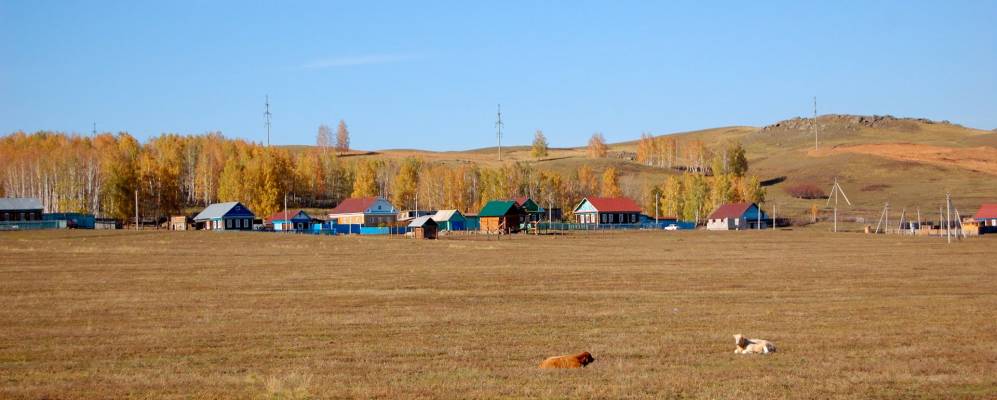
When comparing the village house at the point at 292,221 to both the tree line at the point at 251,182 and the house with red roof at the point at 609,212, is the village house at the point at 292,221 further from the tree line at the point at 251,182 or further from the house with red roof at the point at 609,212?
the house with red roof at the point at 609,212

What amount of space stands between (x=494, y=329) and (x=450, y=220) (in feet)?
330

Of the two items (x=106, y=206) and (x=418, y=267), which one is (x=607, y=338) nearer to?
(x=418, y=267)

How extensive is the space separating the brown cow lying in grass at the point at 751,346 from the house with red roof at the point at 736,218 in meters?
107

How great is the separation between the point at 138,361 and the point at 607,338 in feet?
32.9

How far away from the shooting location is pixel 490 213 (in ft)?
389

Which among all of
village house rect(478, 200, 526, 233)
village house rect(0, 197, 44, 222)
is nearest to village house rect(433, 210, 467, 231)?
village house rect(478, 200, 526, 233)

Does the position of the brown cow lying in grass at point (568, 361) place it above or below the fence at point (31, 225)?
below

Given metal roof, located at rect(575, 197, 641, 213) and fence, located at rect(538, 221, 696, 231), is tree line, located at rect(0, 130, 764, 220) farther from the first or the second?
fence, located at rect(538, 221, 696, 231)

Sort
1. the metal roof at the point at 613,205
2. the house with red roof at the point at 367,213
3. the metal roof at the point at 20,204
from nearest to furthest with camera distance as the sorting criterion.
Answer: the metal roof at the point at 20,204 < the house with red roof at the point at 367,213 < the metal roof at the point at 613,205

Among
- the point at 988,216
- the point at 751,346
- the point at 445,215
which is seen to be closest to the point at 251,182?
the point at 445,215

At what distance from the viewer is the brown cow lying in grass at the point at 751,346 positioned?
19.4 meters

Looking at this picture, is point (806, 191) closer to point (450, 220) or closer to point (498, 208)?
point (498, 208)

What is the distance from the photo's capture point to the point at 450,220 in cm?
12400

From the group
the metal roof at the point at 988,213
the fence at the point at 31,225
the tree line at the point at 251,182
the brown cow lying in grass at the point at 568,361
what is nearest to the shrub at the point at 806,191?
the tree line at the point at 251,182
